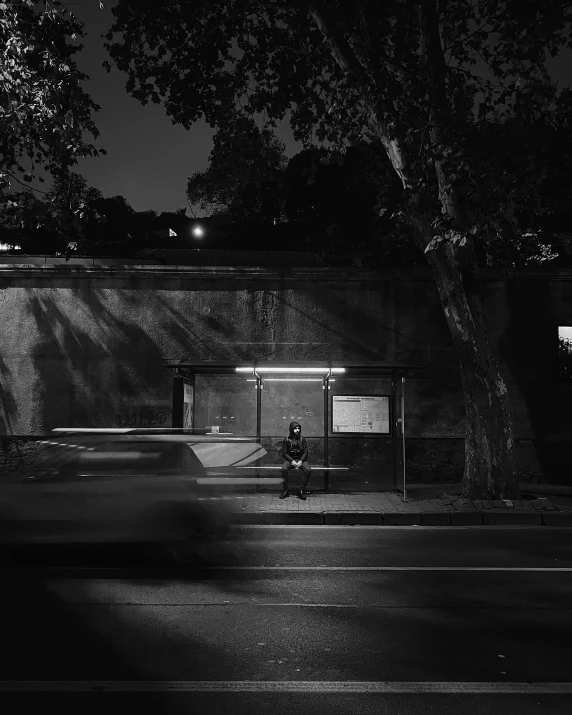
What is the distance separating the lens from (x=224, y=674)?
4188 mm

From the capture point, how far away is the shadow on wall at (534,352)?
16.5 m

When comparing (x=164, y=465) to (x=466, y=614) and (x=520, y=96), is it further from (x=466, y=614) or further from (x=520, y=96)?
(x=520, y=96)

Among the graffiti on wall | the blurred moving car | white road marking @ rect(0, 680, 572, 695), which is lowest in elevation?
white road marking @ rect(0, 680, 572, 695)

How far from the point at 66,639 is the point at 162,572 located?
7.88ft

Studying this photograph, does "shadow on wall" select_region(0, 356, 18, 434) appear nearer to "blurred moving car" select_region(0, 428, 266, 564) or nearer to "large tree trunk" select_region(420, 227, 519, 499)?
"blurred moving car" select_region(0, 428, 266, 564)

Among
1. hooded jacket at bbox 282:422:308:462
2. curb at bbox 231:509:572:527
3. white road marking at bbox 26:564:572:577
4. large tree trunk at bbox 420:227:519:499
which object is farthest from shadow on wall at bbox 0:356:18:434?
large tree trunk at bbox 420:227:519:499

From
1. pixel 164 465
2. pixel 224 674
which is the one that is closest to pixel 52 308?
pixel 164 465

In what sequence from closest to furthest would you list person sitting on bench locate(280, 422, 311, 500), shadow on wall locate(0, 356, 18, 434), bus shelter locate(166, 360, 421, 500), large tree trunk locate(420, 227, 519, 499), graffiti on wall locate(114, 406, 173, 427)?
large tree trunk locate(420, 227, 519, 499), person sitting on bench locate(280, 422, 311, 500), bus shelter locate(166, 360, 421, 500), graffiti on wall locate(114, 406, 173, 427), shadow on wall locate(0, 356, 18, 434)

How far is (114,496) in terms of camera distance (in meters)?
7.18

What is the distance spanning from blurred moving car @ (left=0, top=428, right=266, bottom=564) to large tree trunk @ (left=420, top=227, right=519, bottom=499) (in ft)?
20.0

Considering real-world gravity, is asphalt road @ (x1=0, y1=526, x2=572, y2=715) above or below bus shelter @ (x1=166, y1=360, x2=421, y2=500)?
below

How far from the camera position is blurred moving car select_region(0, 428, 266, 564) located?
281 inches

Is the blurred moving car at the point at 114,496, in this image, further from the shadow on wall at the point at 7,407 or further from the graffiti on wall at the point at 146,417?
the shadow on wall at the point at 7,407

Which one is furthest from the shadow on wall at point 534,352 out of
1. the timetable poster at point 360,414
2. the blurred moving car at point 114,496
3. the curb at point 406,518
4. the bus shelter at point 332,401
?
the blurred moving car at point 114,496
